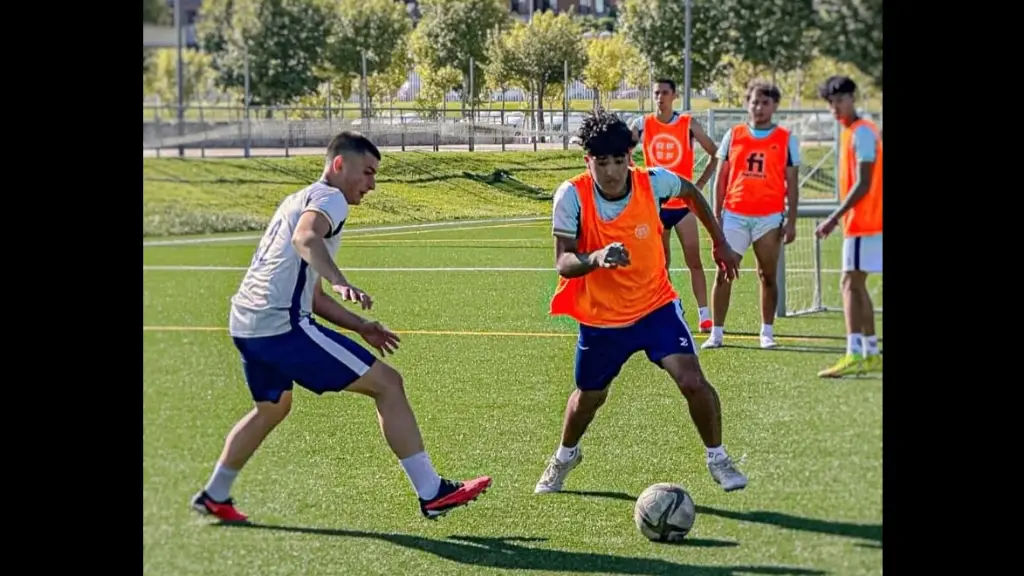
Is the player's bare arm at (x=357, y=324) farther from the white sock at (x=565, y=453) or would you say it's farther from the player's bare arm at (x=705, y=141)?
the player's bare arm at (x=705, y=141)

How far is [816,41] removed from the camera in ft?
13.2

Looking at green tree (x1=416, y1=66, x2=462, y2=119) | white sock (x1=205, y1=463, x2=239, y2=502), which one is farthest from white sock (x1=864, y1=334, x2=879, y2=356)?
white sock (x1=205, y1=463, x2=239, y2=502)

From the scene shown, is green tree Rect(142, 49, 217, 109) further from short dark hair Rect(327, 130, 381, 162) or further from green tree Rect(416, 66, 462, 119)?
green tree Rect(416, 66, 462, 119)

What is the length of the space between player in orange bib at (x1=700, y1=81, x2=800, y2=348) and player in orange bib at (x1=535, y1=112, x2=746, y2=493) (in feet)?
0.60

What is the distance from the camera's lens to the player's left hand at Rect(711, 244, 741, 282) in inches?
186

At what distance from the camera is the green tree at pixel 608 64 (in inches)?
186

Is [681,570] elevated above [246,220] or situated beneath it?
situated beneath

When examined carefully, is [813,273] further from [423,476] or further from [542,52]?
[423,476]
